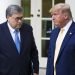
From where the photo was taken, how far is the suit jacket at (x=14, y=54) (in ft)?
17.2

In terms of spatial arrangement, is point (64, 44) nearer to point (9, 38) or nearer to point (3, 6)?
point (9, 38)

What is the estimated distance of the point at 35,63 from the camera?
5.53m

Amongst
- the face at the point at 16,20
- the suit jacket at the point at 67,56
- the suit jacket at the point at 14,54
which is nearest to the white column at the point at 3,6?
the suit jacket at the point at 14,54

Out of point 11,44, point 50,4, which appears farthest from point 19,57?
point 50,4

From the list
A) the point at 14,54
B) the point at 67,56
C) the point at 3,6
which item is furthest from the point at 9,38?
the point at 3,6

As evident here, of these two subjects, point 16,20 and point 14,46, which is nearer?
point 16,20

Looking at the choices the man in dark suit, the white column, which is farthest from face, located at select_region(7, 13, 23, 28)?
the white column

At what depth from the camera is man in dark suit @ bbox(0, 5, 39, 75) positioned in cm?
520

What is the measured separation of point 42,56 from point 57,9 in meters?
5.49

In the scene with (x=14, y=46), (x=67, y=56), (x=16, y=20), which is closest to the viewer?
(x=67, y=56)

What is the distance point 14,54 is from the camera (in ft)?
17.2

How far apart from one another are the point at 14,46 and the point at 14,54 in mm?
114

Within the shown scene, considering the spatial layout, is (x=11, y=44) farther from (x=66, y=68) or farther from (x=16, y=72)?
(x=66, y=68)

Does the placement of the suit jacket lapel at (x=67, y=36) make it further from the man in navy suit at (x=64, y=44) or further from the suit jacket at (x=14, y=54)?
the suit jacket at (x=14, y=54)
